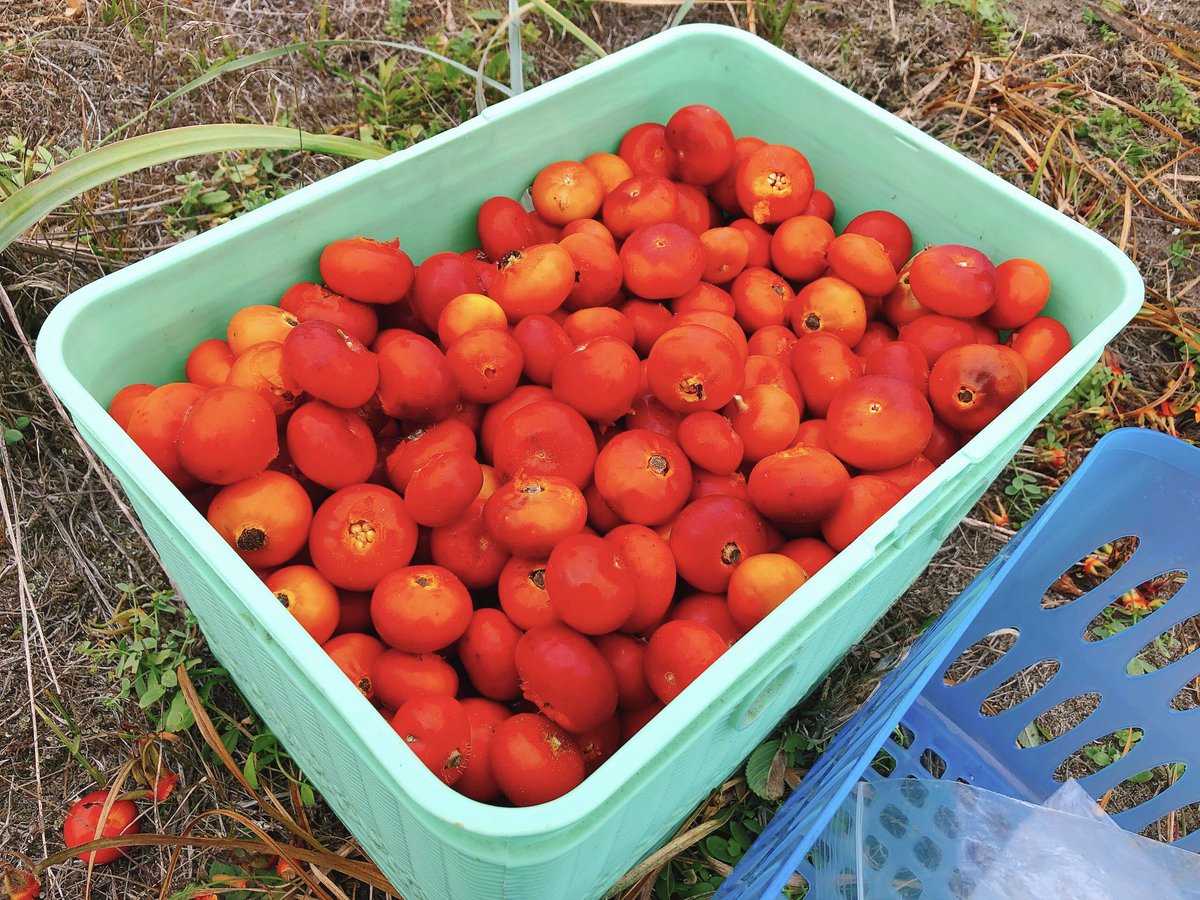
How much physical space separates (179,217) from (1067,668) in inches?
93.0

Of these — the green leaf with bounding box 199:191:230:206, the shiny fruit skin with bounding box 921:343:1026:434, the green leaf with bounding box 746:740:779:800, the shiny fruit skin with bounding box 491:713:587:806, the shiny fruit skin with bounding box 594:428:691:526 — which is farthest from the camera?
the green leaf with bounding box 199:191:230:206

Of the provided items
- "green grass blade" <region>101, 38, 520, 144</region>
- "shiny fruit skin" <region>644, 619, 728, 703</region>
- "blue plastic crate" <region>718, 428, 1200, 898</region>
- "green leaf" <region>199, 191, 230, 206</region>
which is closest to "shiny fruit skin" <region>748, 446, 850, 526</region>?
"shiny fruit skin" <region>644, 619, 728, 703</region>

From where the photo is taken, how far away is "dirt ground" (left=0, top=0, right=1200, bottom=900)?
1957 millimetres

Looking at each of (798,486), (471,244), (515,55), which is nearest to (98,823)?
(471,244)

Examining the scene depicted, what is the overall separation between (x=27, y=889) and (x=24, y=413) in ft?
3.26

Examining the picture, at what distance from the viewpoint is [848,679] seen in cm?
221

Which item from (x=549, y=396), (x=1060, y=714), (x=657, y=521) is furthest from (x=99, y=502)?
(x=1060, y=714)

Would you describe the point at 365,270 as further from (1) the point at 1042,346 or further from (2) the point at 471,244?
(1) the point at 1042,346

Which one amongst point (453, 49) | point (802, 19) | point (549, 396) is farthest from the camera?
point (802, 19)

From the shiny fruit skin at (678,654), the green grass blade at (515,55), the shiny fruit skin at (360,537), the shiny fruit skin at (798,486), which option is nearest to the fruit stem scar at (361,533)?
the shiny fruit skin at (360,537)

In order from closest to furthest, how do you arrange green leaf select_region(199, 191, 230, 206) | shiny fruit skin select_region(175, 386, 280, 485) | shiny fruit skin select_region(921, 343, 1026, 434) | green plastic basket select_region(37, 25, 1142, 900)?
1. green plastic basket select_region(37, 25, 1142, 900)
2. shiny fruit skin select_region(175, 386, 280, 485)
3. shiny fruit skin select_region(921, 343, 1026, 434)
4. green leaf select_region(199, 191, 230, 206)

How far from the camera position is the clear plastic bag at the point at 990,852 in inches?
70.7

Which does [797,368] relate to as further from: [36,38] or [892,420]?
[36,38]

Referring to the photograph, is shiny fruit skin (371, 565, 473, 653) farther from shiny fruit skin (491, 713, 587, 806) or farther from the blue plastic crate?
the blue plastic crate
